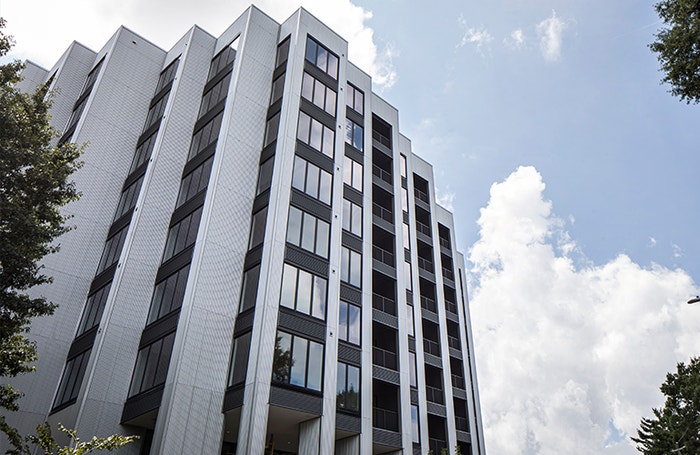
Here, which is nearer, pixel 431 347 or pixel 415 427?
pixel 415 427

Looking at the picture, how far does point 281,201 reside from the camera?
93.5 feet

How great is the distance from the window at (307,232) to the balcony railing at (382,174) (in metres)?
11.2

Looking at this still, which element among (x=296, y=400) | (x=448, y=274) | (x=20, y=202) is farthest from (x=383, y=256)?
(x=20, y=202)

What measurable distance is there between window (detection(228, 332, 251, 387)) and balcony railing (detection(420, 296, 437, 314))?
19743 millimetres

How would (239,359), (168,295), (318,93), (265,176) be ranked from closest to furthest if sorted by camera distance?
(239,359) < (168,295) < (265,176) < (318,93)

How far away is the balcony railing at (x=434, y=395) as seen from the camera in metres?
37.1

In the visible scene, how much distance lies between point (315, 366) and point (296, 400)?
2.23 meters

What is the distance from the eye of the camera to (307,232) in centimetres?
2914

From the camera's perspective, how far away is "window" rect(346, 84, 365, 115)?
126 feet

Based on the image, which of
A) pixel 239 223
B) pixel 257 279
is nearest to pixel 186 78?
pixel 239 223

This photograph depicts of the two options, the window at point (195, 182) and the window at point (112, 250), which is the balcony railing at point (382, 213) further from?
the window at point (112, 250)

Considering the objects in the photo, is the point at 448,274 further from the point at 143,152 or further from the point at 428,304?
the point at 143,152

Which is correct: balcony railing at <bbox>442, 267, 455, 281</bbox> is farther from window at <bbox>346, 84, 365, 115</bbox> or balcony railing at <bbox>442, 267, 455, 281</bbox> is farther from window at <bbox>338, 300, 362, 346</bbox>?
window at <bbox>338, 300, 362, 346</bbox>

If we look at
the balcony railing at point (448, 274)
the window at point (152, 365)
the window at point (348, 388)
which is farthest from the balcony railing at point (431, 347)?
the window at point (152, 365)
